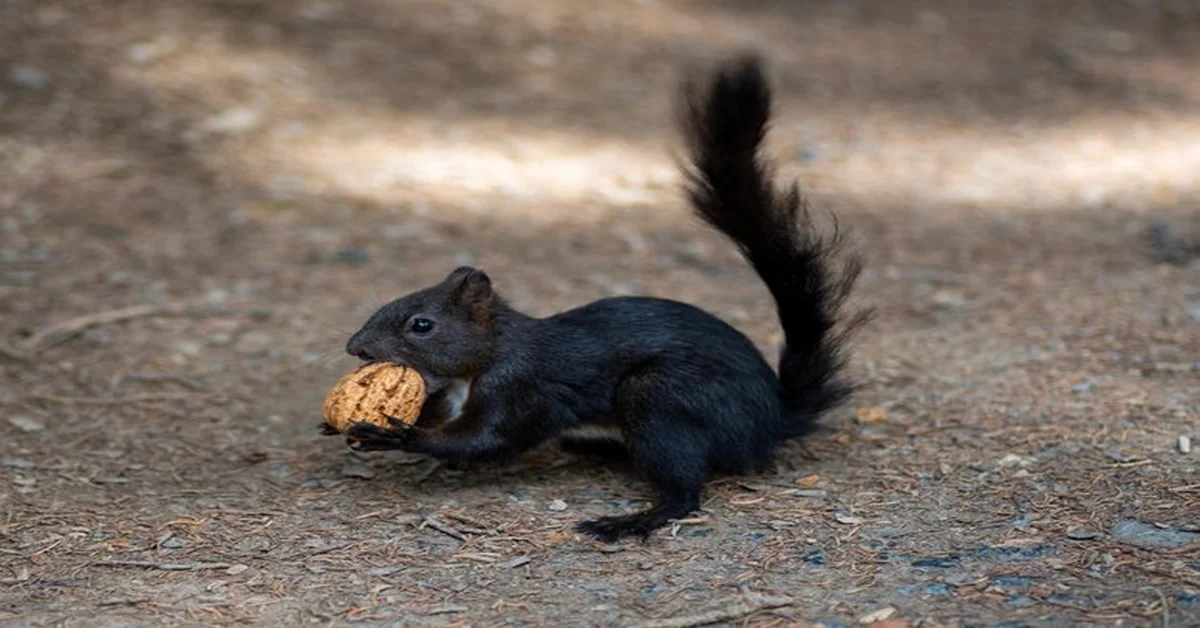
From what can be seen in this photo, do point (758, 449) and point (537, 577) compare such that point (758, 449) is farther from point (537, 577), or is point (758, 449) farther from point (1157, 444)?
point (1157, 444)

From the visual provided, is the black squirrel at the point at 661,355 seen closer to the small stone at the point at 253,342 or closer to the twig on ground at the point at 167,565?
the twig on ground at the point at 167,565

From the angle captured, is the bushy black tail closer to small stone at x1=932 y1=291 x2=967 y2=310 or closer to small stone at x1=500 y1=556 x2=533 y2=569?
small stone at x1=500 y1=556 x2=533 y2=569

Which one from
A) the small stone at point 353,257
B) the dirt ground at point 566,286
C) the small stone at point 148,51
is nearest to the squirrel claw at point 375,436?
the dirt ground at point 566,286

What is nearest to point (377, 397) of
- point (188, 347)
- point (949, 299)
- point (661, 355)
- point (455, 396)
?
point (455, 396)

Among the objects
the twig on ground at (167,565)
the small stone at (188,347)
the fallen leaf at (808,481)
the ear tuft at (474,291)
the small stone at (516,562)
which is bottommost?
the small stone at (188,347)

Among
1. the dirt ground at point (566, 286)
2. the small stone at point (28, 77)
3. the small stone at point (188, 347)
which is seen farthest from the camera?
the small stone at point (28, 77)

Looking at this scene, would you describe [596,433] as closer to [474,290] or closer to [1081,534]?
[474,290]
